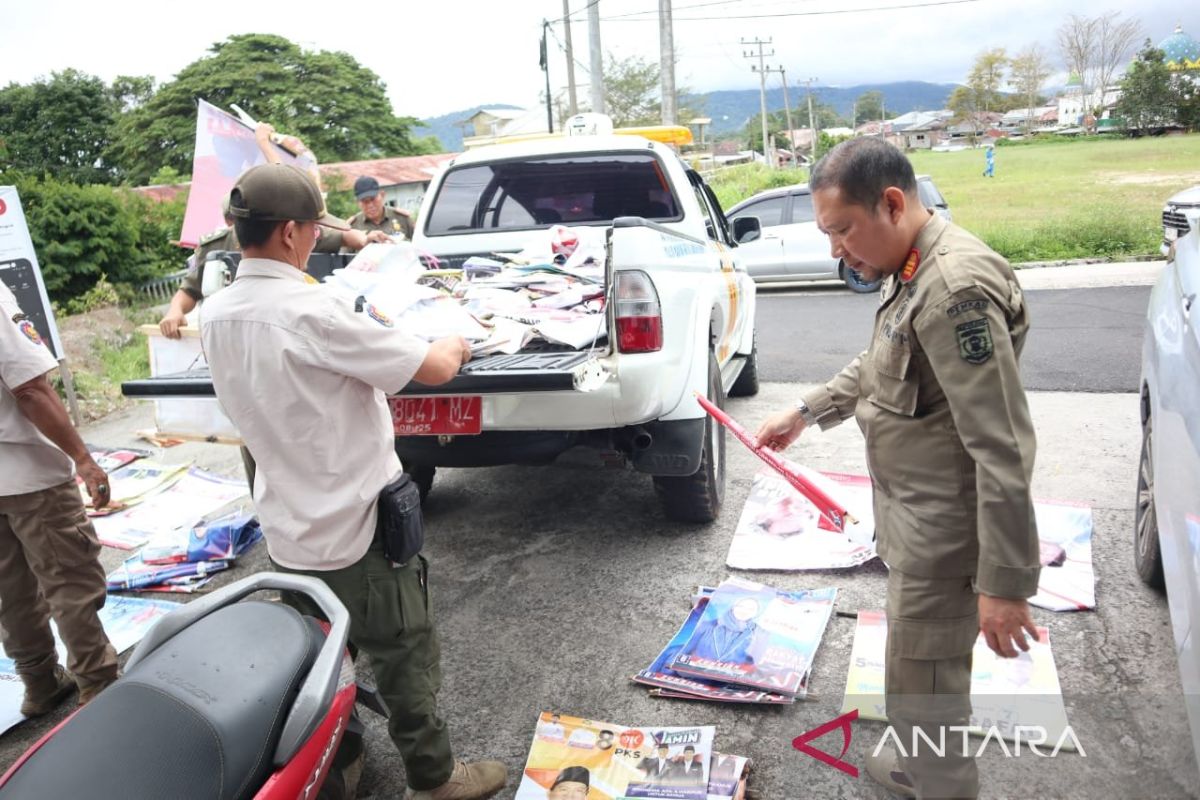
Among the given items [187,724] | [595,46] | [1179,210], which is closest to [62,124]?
[595,46]

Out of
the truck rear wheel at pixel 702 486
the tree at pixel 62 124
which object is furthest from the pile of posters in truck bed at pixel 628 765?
the tree at pixel 62 124

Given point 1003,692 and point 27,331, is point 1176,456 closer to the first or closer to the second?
point 1003,692

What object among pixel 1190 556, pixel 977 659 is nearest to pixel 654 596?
pixel 977 659

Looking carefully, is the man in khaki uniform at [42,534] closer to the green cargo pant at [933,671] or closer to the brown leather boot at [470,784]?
the brown leather boot at [470,784]

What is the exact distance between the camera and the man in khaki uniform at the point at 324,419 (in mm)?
1993

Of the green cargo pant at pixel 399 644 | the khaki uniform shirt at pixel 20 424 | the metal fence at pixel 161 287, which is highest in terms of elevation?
the khaki uniform shirt at pixel 20 424

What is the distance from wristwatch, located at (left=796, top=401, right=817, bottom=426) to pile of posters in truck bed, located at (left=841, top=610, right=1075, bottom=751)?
80cm

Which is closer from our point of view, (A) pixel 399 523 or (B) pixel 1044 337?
(A) pixel 399 523

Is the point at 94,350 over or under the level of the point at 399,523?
under

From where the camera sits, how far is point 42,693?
304 cm

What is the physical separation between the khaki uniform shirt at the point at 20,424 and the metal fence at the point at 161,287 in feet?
32.2

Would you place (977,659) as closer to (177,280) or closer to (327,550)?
(327,550)

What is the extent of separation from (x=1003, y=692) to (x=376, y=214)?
575 centimetres

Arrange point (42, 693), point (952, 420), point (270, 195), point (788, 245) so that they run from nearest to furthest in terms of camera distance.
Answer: point (952, 420) < point (270, 195) < point (42, 693) < point (788, 245)
